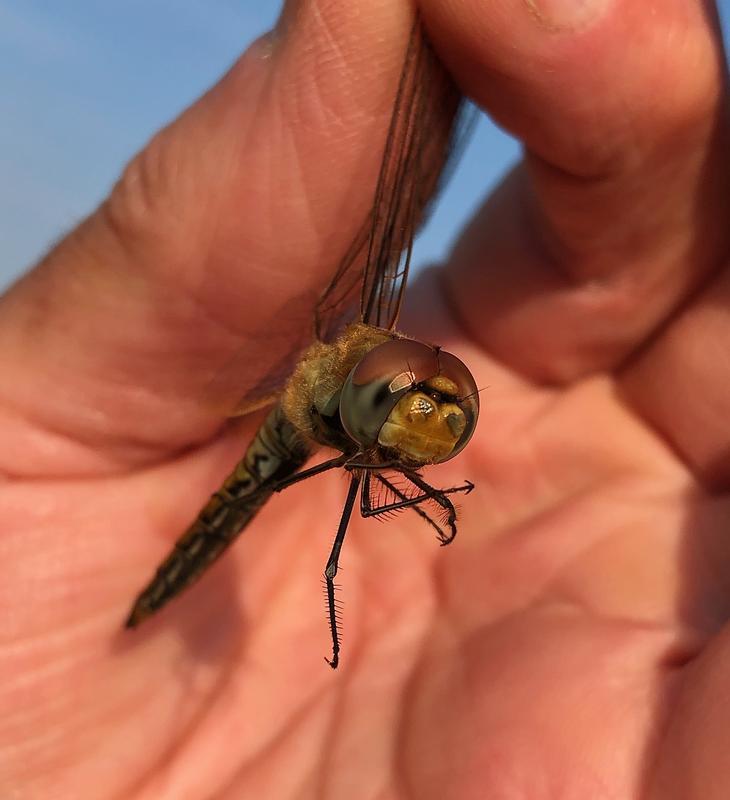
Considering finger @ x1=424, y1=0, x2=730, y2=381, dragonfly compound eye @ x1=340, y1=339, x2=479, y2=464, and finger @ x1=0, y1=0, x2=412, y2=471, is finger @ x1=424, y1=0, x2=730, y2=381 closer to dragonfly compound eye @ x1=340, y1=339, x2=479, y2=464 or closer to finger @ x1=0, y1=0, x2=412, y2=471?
finger @ x1=0, y1=0, x2=412, y2=471

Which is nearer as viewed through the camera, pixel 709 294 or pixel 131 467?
pixel 709 294

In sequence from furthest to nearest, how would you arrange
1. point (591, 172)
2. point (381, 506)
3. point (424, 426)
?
point (591, 172), point (381, 506), point (424, 426)

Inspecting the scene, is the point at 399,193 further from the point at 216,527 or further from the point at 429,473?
the point at 216,527

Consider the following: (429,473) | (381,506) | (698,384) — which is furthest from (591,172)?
(429,473)

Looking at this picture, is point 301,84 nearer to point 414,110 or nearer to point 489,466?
point 414,110

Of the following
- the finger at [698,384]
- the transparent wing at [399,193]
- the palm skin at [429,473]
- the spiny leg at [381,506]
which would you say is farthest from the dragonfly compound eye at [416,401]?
the finger at [698,384]

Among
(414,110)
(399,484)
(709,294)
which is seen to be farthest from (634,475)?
(414,110)
